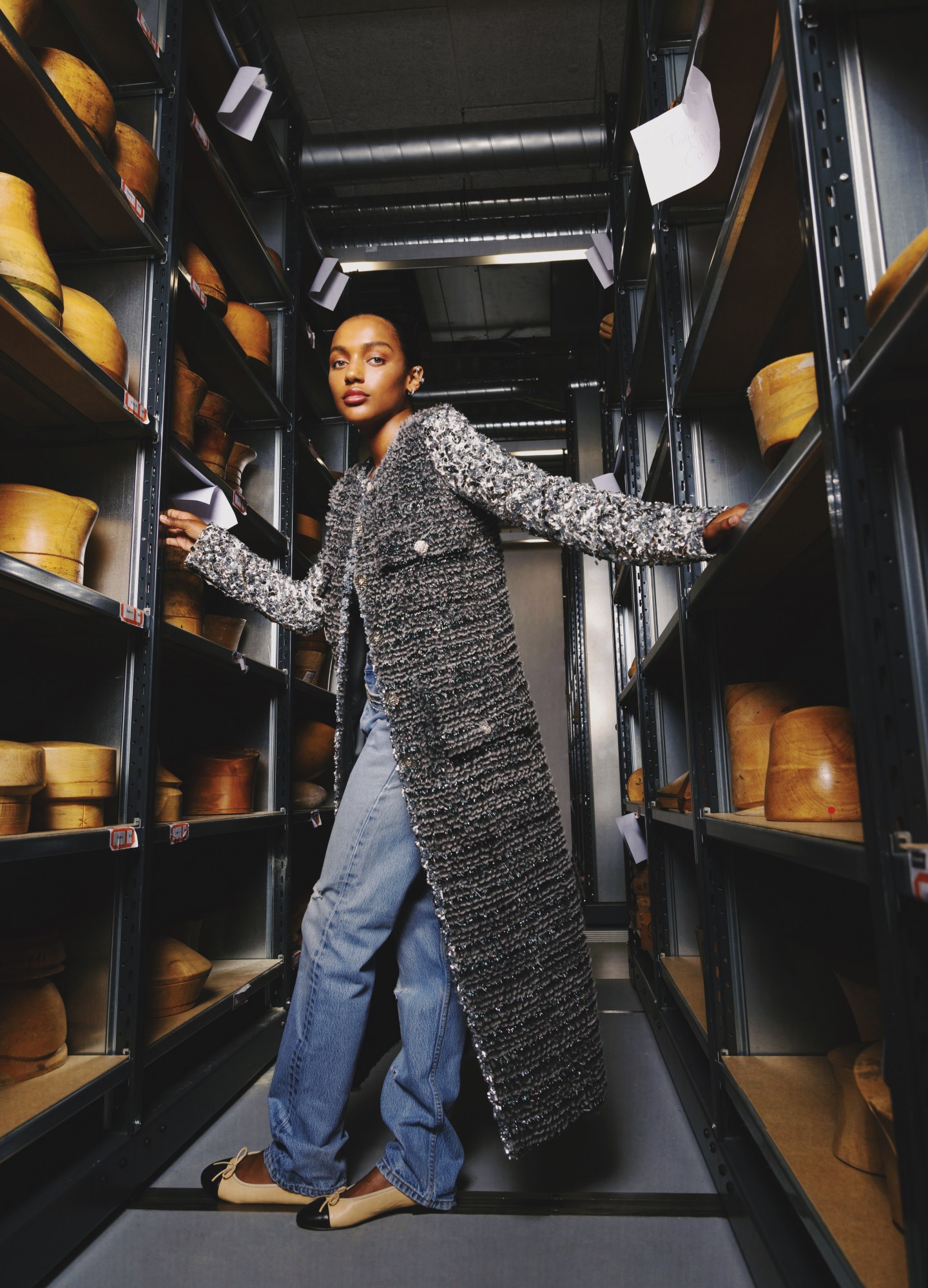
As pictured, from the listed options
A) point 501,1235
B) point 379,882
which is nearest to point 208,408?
point 379,882

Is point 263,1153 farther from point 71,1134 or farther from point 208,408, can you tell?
point 208,408

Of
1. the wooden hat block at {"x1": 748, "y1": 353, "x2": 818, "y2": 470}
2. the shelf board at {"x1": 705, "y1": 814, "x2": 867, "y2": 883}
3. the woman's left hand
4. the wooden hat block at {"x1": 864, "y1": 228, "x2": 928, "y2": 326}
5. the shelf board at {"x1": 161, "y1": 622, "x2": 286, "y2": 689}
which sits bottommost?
the shelf board at {"x1": 705, "y1": 814, "x2": 867, "y2": 883}

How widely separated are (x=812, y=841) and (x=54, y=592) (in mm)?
1207

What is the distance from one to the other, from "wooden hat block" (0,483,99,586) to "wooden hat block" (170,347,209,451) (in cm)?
49

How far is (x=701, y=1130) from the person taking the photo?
1643 millimetres

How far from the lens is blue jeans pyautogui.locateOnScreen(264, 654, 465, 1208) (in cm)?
140

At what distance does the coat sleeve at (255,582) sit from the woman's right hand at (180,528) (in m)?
0.01

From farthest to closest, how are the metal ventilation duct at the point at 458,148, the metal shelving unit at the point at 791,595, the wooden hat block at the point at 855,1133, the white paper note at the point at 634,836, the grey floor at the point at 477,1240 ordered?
the metal ventilation duct at the point at 458,148, the white paper note at the point at 634,836, the grey floor at the point at 477,1240, the wooden hat block at the point at 855,1133, the metal shelving unit at the point at 791,595

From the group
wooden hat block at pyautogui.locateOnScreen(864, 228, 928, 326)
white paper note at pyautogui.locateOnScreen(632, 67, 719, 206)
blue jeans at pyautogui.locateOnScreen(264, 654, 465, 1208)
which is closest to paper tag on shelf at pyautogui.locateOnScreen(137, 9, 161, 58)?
white paper note at pyautogui.locateOnScreen(632, 67, 719, 206)

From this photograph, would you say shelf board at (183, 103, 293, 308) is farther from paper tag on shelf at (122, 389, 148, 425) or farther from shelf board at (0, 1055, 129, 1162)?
shelf board at (0, 1055, 129, 1162)

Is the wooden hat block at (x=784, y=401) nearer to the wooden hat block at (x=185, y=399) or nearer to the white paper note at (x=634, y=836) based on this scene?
the wooden hat block at (x=185, y=399)

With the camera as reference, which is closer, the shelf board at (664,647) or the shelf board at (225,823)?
the shelf board at (225,823)

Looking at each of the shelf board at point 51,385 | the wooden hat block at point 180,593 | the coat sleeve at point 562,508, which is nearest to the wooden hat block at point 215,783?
the wooden hat block at point 180,593

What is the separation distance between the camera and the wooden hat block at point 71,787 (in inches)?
59.8
